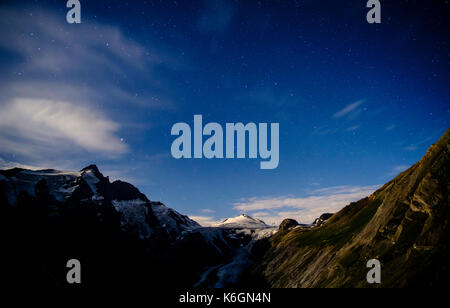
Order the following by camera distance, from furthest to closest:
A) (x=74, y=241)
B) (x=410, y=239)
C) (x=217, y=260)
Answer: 1. (x=217, y=260)
2. (x=74, y=241)
3. (x=410, y=239)

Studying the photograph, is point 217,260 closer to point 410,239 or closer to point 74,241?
point 74,241

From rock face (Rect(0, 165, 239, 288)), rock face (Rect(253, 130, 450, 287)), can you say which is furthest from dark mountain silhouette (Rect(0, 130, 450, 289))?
rock face (Rect(0, 165, 239, 288))

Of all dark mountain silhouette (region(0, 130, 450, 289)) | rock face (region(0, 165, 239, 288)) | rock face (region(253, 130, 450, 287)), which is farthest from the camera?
rock face (region(0, 165, 239, 288))

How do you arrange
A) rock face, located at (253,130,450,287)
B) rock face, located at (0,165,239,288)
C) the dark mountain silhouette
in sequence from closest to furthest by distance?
rock face, located at (253,130,450,287) < the dark mountain silhouette < rock face, located at (0,165,239,288)

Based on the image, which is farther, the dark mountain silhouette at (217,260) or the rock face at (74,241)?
the rock face at (74,241)

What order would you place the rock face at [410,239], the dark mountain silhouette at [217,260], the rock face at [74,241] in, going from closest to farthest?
the rock face at [410,239], the dark mountain silhouette at [217,260], the rock face at [74,241]

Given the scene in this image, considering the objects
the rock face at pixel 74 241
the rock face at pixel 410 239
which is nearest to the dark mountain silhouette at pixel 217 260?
the rock face at pixel 410 239

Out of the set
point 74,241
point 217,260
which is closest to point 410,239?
point 74,241

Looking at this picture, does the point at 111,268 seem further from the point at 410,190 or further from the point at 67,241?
the point at 410,190

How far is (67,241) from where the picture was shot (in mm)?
129750

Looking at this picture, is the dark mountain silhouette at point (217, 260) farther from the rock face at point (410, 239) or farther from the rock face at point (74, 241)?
the rock face at point (74, 241)

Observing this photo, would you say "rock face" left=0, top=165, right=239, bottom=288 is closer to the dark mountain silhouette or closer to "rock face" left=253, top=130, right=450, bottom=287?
the dark mountain silhouette
